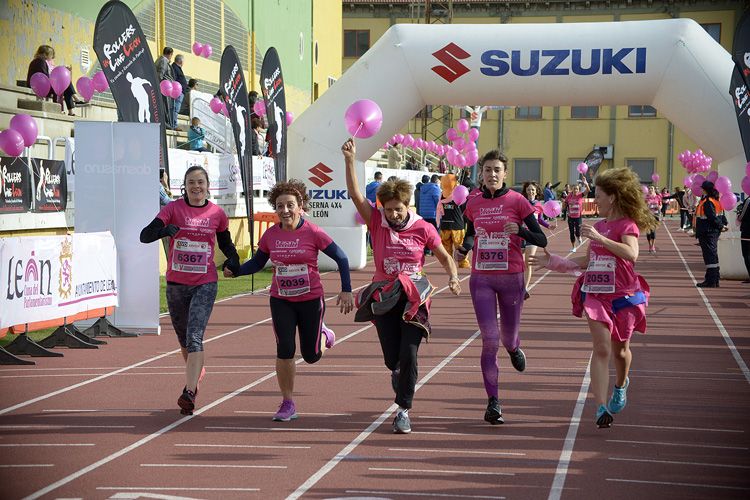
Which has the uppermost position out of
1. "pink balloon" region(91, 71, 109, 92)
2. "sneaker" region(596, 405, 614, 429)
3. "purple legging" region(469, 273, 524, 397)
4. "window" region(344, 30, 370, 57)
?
"window" region(344, 30, 370, 57)

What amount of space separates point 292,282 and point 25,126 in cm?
621

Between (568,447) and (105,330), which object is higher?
(105,330)

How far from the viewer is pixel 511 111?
222 feet

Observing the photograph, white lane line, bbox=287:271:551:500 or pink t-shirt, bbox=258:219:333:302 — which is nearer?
white lane line, bbox=287:271:551:500

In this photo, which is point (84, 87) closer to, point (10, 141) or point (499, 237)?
point (10, 141)

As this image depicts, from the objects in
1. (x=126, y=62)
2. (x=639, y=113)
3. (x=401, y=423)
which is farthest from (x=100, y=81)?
(x=639, y=113)

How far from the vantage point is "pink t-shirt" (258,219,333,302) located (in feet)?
27.5

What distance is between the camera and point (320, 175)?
2200 centimetres

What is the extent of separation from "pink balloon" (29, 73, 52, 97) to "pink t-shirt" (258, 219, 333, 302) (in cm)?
888

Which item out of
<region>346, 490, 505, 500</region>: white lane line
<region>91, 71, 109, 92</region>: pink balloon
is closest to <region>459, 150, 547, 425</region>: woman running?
<region>346, 490, 505, 500</region>: white lane line

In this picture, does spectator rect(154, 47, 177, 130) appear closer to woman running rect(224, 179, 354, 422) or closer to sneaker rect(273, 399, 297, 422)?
woman running rect(224, 179, 354, 422)

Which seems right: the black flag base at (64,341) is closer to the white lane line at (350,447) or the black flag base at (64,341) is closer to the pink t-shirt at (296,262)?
the white lane line at (350,447)

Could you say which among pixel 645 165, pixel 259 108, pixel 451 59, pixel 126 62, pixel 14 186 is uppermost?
pixel 451 59

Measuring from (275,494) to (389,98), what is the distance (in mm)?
14913
